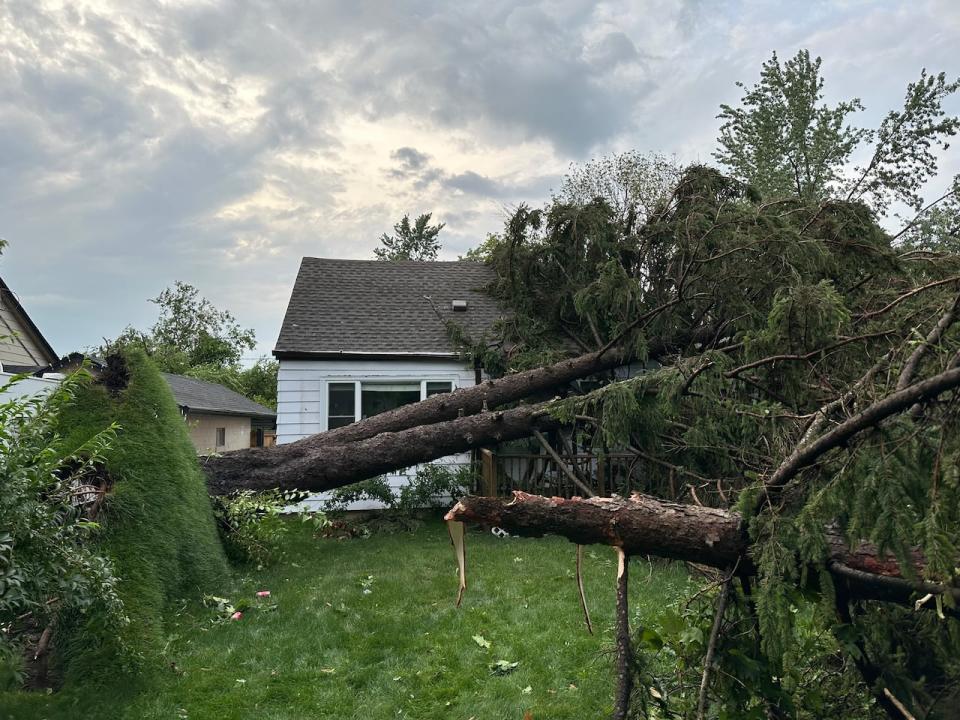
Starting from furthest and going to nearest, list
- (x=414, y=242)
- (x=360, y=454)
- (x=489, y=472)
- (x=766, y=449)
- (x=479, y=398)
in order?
1. (x=414, y=242)
2. (x=489, y=472)
3. (x=479, y=398)
4. (x=360, y=454)
5. (x=766, y=449)

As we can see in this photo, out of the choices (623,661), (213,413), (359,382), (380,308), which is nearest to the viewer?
(623,661)

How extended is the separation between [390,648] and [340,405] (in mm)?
6828

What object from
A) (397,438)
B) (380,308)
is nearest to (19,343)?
(380,308)

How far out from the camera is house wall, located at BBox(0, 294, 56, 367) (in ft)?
39.7

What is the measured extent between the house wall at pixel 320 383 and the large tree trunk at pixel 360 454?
281 cm

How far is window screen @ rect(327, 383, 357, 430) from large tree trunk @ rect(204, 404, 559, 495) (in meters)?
2.95

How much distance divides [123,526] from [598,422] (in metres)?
4.67

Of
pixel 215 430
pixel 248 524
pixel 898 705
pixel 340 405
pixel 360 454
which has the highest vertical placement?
pixel 340 405

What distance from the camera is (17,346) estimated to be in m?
12.8

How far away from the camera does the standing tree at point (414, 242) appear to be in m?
45.7

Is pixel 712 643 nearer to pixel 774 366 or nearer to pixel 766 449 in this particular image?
pixel 774 366

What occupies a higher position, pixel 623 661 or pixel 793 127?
pixel 793 127

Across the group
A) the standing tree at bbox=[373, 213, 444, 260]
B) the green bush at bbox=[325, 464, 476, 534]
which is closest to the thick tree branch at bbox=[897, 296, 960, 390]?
the green bush at bbox=[325, 464, 476, 534]

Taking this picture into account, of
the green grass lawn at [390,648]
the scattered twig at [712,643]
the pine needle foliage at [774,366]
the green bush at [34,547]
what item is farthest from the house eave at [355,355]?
the scattered twig at [712,643]
